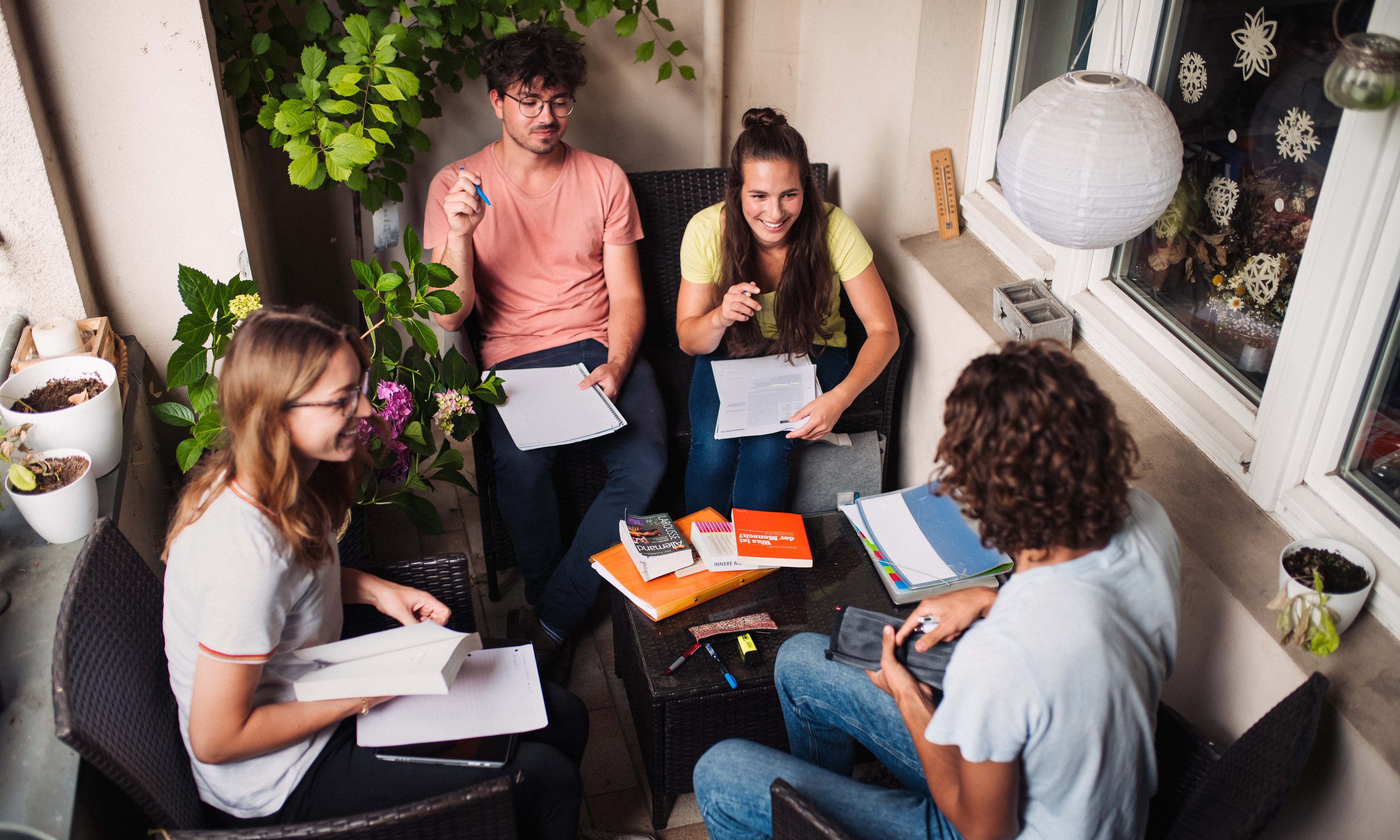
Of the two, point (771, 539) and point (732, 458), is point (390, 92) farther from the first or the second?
point (771, 539)

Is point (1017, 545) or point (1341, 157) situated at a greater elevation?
point (1341, 157)

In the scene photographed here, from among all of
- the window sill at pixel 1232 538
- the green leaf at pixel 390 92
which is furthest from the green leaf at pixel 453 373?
the window sill at pixel 1232 538

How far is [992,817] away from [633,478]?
1338 mm

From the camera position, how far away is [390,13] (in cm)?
249

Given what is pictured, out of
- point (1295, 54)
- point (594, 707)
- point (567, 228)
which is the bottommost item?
point (594, 707)

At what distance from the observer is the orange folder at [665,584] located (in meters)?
1.90

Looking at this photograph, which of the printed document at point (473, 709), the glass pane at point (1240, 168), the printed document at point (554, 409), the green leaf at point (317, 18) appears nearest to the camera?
the printed document at point (473, 709)

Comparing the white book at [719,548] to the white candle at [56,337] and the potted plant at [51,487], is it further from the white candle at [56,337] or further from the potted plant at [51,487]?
the white candle at [56,337]

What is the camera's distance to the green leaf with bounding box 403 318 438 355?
6.66 feet

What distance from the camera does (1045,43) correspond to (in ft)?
7.69

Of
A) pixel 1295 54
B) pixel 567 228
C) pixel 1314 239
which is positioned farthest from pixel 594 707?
pixel 1295 54

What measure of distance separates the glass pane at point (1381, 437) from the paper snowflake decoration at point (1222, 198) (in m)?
0.44

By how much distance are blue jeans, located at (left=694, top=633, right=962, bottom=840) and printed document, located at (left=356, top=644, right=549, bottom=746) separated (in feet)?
1.00

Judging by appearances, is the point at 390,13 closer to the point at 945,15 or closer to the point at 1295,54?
the point at 945,15
